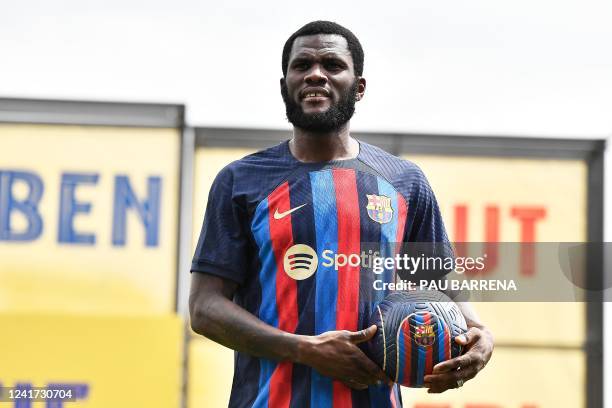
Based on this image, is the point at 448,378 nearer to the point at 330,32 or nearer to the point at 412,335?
the point at 412,335

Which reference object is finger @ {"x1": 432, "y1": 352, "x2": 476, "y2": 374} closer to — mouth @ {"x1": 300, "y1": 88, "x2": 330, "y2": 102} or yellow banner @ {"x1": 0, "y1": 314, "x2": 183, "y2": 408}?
mouth @ {"x1": 300, "y1": 88, "x2": 330, "y2": 102}

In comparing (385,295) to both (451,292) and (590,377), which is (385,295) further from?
(590,377)

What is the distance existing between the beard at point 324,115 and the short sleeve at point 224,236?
0.84 feet

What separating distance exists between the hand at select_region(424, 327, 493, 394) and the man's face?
0.73 metres

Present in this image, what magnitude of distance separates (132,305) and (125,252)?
0.43 m

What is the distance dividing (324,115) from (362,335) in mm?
669

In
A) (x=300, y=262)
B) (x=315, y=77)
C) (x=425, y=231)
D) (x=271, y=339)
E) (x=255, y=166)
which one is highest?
(x=315, y=77)

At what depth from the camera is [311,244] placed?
3139mm

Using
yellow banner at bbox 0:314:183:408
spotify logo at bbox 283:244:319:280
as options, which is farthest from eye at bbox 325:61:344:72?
yellow banner at bbox 0:314:183:408

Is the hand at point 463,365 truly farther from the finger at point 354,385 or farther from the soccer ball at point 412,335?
the finger at point 354,385

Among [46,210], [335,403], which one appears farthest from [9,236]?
[335,403]

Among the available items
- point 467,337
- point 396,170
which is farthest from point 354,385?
point 396,170

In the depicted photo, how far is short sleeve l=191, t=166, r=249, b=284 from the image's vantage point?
10.6ft

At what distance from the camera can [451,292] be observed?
11.2 feet
